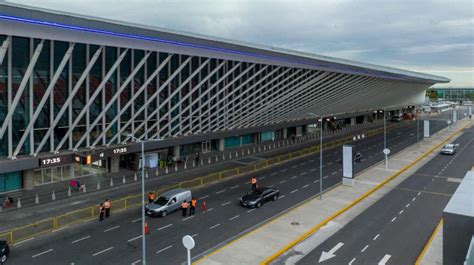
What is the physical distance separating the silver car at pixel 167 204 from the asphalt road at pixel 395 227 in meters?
11.8

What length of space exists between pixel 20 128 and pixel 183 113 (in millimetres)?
17774

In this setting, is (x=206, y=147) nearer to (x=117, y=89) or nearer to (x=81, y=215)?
(x=117, y=89)

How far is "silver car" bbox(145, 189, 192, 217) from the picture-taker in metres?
28.4

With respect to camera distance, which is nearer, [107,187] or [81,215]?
[81,215]

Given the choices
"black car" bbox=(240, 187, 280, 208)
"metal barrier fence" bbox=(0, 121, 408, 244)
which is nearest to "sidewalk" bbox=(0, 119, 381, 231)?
"metal barrier fence" bbox=(0, 121, 408, 244)

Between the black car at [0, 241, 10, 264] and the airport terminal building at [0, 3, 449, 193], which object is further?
the airport terminal building at [0, 3, 449, 193]

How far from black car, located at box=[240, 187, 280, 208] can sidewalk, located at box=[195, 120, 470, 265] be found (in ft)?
8.63

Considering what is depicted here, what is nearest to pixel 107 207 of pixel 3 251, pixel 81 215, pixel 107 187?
pixel 81 215

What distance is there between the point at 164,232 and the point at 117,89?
1647cm

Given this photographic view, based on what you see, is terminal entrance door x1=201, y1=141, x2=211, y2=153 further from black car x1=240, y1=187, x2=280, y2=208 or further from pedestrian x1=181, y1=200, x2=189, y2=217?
pedestrian x1=181, y1=200, x2=189, y2=217

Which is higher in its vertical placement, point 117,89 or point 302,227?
point 117,89

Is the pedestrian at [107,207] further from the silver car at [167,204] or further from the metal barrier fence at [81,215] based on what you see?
the silver car at [167,204]

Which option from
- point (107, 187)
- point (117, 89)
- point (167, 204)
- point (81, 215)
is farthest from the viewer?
point (107, 187)

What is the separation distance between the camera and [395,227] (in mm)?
25609
